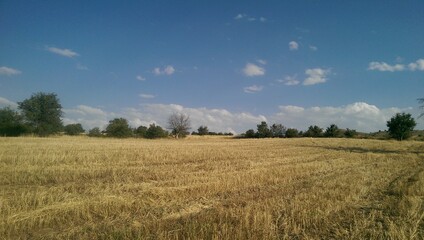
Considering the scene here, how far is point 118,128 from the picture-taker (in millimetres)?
69875

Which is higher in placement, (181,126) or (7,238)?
(181,126)

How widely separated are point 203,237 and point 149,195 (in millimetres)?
3663

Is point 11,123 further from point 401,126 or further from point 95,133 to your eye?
point 401,126

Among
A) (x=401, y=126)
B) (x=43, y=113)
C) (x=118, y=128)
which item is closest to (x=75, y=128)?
(x=118, y=128)

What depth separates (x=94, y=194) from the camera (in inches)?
338

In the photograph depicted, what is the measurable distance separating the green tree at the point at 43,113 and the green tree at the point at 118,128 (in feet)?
55.2

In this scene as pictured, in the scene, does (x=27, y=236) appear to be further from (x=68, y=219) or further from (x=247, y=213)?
(x=247, y=213)

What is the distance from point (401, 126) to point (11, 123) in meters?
76.7

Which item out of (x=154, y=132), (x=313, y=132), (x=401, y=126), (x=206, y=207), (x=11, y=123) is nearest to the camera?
(x=206, y=207)

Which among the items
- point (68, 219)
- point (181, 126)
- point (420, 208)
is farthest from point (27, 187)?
point (181, 126)

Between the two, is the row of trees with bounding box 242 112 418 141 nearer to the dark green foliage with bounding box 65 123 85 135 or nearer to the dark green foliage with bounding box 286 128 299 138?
the dark green foliage with bounding box 286 128 299 138

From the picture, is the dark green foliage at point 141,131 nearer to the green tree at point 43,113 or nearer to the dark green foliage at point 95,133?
the dark green foliage at point 95,133

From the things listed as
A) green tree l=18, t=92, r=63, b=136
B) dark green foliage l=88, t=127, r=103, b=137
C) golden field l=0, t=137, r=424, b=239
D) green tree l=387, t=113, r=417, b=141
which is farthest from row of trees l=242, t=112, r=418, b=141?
golden field l=0, t=137, r=424, b=239

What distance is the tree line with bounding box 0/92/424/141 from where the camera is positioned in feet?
167
